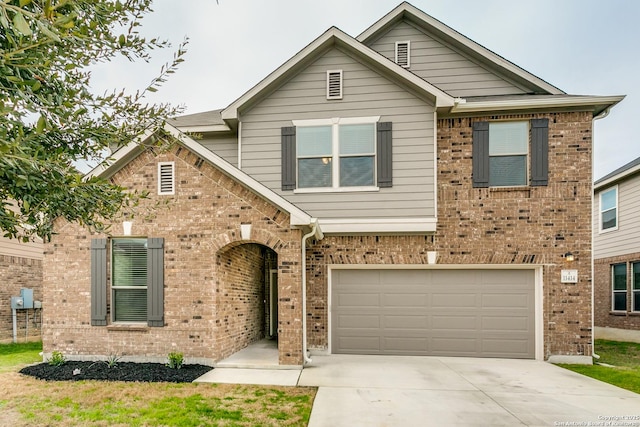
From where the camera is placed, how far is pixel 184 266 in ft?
23.8

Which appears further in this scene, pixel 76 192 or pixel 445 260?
pixel 445 260

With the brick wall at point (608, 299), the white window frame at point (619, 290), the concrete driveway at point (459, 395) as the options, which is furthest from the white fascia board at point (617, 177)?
the concrete driveway at point (459, 395)

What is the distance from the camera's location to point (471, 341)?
8.36 meters

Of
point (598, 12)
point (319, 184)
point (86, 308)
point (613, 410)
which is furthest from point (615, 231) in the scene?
point (598, 12)

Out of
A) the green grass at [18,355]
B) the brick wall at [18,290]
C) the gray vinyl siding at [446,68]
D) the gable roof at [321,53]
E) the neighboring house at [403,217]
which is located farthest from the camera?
the brick wall at [18,290]

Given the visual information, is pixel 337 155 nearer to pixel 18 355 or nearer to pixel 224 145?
pixel 224 145

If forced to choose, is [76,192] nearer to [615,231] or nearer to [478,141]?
[478,141]

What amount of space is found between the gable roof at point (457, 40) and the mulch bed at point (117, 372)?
8795mm

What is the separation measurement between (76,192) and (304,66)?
6.41 m

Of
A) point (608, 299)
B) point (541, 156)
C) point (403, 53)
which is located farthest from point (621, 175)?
point (403, 53)

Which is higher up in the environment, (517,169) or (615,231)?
(517,169)

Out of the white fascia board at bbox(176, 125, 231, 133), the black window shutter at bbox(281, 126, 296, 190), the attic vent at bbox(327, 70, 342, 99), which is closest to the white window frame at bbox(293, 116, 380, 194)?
the black window shutter at bbox(281, 126, 296, 190)

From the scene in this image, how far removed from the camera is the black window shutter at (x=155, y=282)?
7.19 metres

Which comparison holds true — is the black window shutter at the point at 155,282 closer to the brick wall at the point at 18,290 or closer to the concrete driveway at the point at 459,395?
the concrete driveway at the point at 459,395
